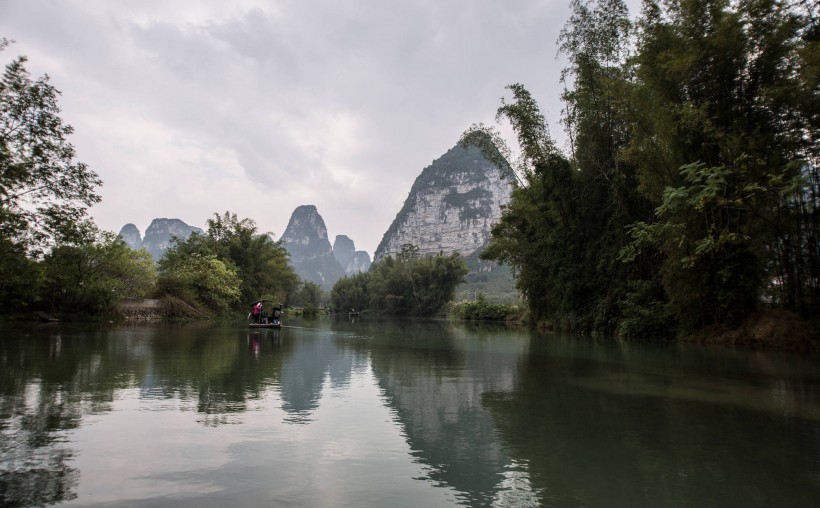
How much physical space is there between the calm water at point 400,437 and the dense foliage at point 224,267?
1219 inches

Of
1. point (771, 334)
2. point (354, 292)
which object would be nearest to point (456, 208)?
point (354, 292)

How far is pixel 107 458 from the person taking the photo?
4.41m

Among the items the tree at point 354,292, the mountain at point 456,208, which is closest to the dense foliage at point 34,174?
the tree at point 354,292

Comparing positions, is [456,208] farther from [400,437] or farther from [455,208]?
[400,437]

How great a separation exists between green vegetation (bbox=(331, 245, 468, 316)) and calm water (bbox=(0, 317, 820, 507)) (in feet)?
204

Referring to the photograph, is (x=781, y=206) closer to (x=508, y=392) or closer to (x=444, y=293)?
(x=508, y=392)

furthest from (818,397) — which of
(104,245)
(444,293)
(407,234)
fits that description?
(407,234)

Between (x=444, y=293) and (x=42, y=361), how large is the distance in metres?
64.3

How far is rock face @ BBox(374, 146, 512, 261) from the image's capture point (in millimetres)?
175500

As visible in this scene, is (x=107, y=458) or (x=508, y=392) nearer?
(x=107, y=458)

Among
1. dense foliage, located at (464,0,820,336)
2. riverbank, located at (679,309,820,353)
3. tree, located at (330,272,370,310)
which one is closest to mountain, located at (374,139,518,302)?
tree, located at (330,272,370,310)

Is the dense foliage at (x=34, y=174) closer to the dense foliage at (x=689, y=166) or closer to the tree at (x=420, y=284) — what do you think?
the dense foliage at (x=689, y=166)

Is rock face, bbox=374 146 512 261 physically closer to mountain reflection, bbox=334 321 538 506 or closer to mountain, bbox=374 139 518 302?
mountain, bbox=374 139 518 302

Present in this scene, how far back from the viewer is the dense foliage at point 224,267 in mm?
40219
